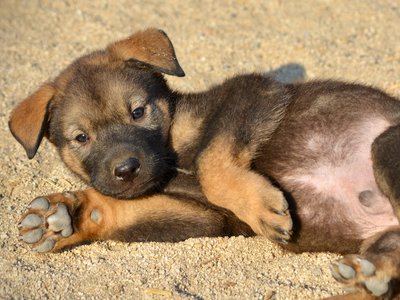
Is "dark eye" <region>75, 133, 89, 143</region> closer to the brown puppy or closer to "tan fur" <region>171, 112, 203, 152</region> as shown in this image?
the brown puppy

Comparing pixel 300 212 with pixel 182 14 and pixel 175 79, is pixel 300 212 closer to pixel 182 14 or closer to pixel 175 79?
pixel 175 79

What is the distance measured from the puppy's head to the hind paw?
1353 mm

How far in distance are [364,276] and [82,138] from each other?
211cm

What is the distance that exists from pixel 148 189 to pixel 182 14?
14.4ft

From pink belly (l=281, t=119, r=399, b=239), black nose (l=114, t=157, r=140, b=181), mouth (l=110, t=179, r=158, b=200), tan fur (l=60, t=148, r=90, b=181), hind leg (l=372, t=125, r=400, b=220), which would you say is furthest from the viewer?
tan fur (l=60, t=148, r=90, b=181)

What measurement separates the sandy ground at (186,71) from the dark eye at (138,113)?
0.87m

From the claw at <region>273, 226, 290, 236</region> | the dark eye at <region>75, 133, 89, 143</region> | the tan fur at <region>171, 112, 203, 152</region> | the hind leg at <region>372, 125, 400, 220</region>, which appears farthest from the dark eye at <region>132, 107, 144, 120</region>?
the hind leg at <region>372, 125, 400, 220</region>

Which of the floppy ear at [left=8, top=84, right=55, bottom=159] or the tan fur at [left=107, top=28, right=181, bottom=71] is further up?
the tan fur at [left=107, top=28, right=181, bottom=71]

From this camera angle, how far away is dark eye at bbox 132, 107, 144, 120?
15.0 feet

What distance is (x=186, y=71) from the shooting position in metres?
7.03

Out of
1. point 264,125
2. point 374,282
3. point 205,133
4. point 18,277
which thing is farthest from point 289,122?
point 18,277

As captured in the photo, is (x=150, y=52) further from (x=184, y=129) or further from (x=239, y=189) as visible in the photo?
(x=239, y=189)

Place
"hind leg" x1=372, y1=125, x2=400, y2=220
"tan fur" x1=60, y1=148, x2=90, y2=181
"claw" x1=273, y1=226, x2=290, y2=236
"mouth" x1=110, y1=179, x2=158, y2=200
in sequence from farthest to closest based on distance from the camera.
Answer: "tan fur" x1=60, y1=148, x2=90, y2=181, "mouth" x1=110, y1=179, x2=158, y2=200, "claw" x1=273, y1=226, x2=290, y2=236, "hind leg" x1=372, y1=125, x2=400, y2=220

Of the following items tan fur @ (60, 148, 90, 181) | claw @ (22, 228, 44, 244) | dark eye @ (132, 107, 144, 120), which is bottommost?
claw @ (22, 228, 44, 244)
